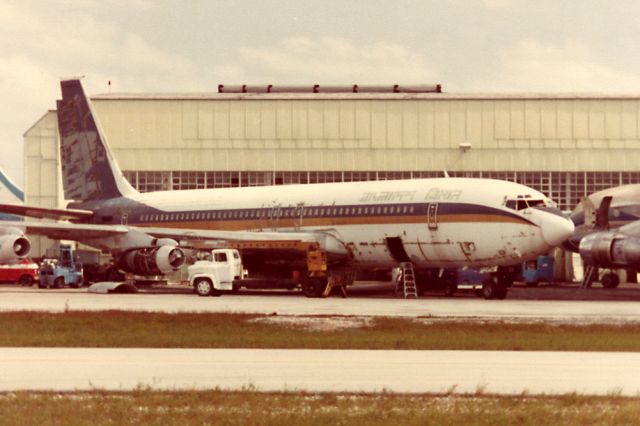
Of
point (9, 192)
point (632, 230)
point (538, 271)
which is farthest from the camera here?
point (9, 192)

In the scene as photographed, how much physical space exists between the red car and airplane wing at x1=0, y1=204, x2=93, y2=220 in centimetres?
944

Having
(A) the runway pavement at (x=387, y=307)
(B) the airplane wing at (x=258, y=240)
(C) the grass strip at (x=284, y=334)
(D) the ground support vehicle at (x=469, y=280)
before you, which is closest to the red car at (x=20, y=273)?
(B) the airplane wing at (x=258, y=240)

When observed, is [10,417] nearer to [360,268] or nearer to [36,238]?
[360,268]

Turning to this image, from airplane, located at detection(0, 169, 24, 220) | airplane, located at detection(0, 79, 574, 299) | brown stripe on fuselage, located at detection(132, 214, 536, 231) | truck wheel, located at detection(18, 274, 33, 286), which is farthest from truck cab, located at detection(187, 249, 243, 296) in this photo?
airplane, located at detection(0, 169, 24, 220)

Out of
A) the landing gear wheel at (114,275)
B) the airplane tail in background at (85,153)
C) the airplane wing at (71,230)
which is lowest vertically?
the landing gear wheel at (114,275)

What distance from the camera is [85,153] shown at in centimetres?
6316

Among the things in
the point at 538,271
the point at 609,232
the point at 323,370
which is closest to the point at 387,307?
the point at 609,232

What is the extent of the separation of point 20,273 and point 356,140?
25.3 meters

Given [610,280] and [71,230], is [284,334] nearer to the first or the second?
[71,230]

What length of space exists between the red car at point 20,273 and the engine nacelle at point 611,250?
3745cm

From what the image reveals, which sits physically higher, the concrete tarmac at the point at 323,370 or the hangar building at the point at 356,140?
the hangar building at the point at 356,140

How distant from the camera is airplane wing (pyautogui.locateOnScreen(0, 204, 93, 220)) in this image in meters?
53.9

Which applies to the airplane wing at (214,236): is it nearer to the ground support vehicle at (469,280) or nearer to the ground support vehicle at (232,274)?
the ground support vehicle at (232,274)

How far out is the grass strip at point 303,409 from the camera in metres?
13.0
